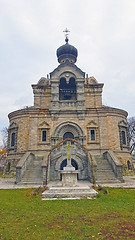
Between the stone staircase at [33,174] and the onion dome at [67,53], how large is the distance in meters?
17.3

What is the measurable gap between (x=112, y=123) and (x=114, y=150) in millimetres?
3221

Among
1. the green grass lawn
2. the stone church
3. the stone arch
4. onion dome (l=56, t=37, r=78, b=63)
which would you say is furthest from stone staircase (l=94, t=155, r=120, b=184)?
onion dome (l=56, t=37, r=78, b=63)

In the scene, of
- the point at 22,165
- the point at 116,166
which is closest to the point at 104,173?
the point at 116,166

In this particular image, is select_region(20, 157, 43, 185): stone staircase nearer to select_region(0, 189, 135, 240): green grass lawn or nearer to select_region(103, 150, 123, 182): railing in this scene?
select_region(0, 189, 135, 240): green grass lawn

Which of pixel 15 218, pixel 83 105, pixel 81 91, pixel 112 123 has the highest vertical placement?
pixel 81 91

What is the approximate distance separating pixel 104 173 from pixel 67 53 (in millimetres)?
19502

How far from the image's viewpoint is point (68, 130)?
1994 cm

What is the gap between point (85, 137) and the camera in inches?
763

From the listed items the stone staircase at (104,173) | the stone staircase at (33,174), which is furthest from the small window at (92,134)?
the stone staircase at (33,174)

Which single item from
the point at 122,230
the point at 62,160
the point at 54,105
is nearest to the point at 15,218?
the point at 122,230

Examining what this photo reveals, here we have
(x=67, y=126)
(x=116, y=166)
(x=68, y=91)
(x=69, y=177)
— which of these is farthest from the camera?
(x=68, y=91)

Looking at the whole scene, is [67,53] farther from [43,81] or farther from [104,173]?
[104,173]

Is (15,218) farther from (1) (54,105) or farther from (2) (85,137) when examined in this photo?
(1) (54,105)

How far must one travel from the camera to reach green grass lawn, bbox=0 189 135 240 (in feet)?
15.8
